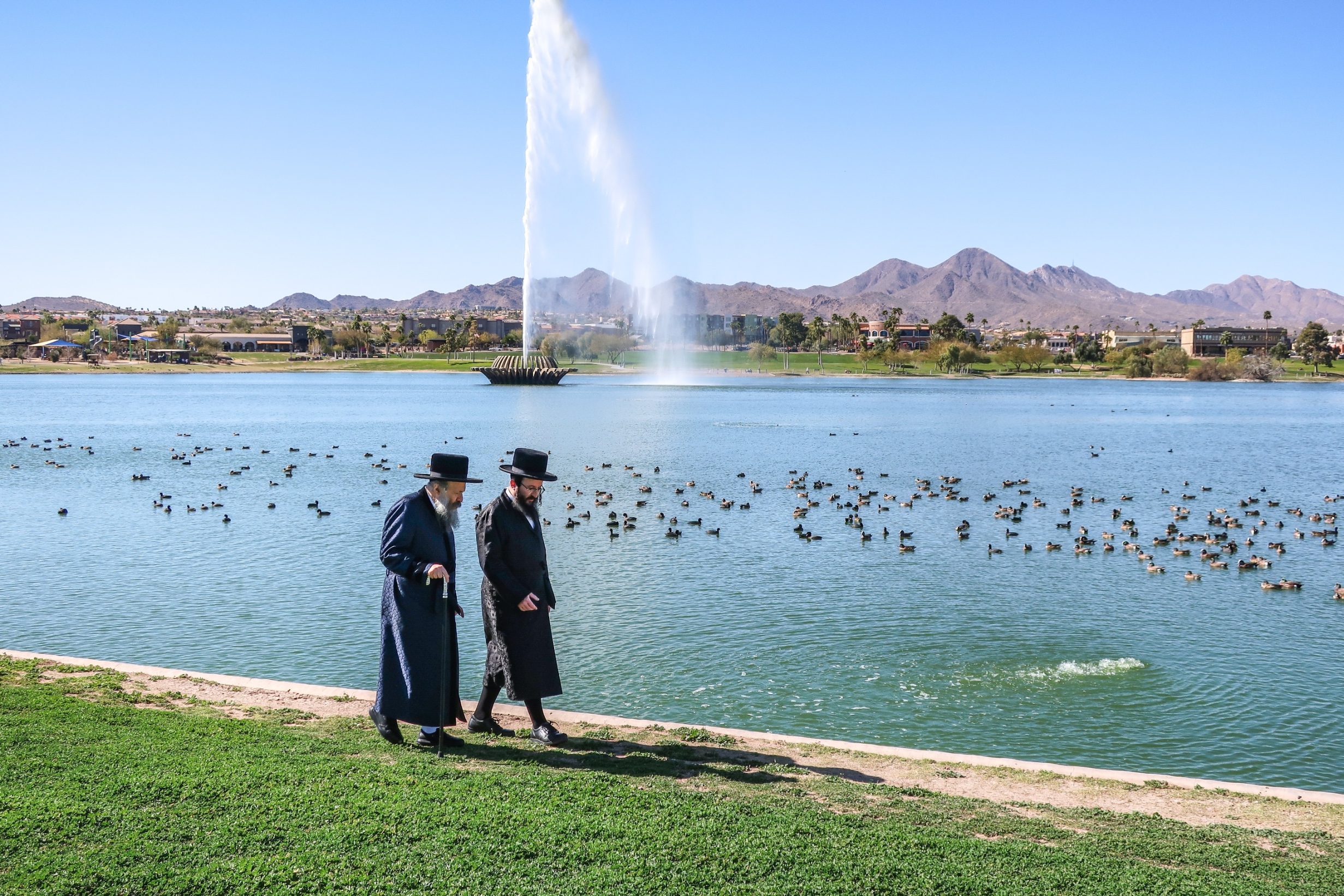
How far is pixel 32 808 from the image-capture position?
769 cm

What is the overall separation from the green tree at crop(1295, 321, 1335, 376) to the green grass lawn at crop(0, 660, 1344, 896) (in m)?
207

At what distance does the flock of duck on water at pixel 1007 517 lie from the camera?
28.0m

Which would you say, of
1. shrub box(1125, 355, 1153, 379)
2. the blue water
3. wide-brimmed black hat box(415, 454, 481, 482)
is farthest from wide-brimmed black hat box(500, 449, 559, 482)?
shrub box(1125, 355, 1153, 379)

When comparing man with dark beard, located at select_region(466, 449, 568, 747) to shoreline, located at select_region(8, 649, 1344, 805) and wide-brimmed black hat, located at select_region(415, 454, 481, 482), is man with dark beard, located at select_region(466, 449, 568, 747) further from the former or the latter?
shoreline, located at select_region(8, 649, 1344, 805)

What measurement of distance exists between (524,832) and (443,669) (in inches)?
93.0

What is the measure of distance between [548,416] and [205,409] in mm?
33044

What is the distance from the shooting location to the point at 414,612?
9.77m

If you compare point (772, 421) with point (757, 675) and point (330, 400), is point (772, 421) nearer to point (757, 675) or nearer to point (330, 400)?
point (330, 400)

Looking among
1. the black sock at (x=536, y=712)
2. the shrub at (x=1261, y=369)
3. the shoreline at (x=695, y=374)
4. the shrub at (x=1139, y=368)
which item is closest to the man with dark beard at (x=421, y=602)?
the black sock at (x=536, y=712)

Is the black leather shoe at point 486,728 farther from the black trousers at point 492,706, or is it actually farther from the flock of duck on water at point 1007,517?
the flock of duck on water at point 1007,517

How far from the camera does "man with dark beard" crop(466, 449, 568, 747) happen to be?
10203mm

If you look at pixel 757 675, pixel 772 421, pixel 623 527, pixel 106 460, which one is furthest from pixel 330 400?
pixel 757 675

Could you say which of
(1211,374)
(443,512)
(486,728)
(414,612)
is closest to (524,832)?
(414,612)

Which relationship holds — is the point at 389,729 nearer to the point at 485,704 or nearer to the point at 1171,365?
the point at 485,704
